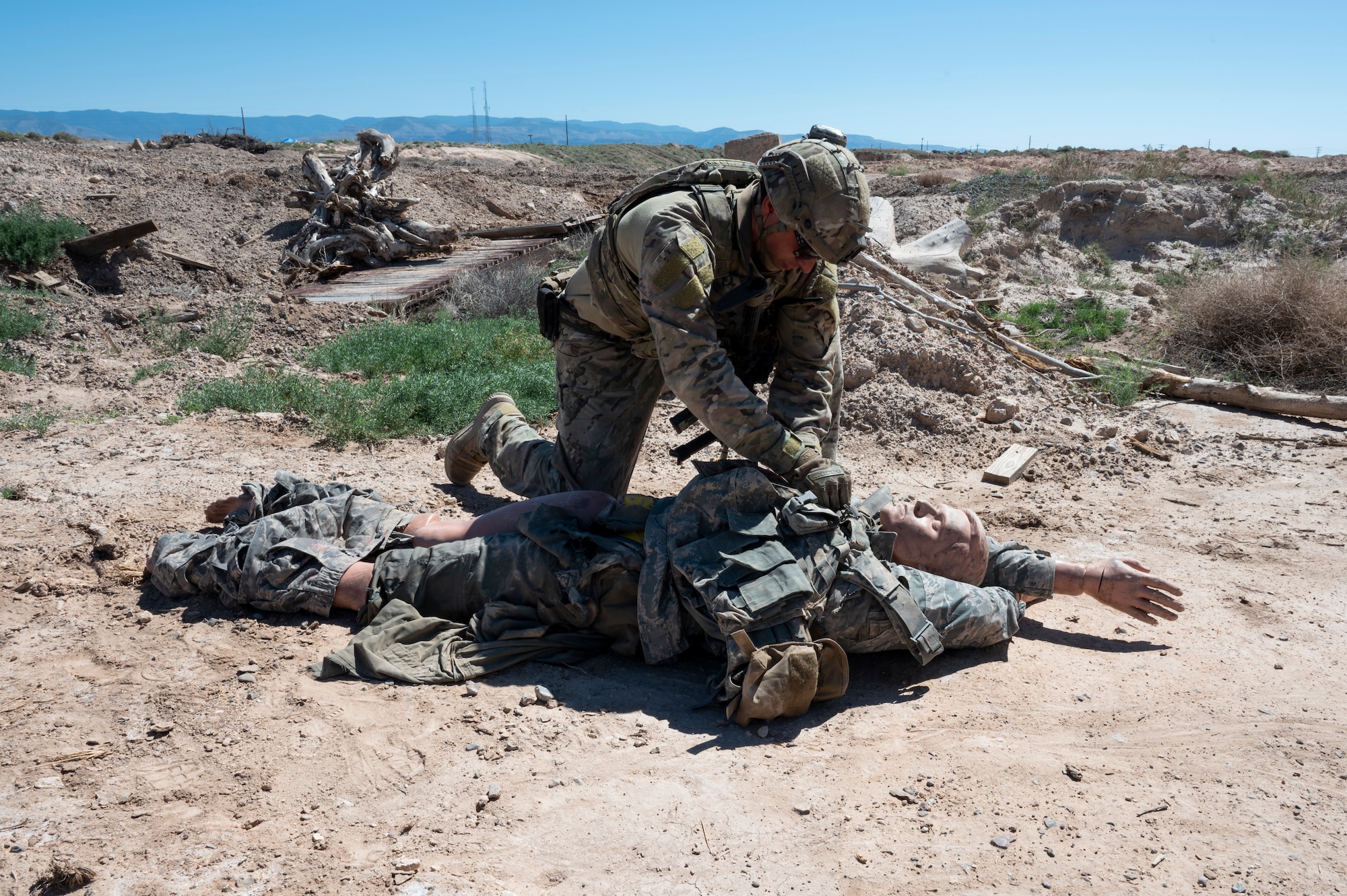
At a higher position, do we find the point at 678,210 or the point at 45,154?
the point at 45,154

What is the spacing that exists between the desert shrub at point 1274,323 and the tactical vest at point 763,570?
18.6 feet

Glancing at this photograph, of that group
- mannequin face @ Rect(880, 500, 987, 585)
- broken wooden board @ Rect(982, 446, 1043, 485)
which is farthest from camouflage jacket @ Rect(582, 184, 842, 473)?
broken wooden board @ Rect(982, 446, 1043, 485)

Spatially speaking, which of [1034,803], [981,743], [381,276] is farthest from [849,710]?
[381,276]

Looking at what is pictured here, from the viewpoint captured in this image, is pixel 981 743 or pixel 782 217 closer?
pixel 981 743

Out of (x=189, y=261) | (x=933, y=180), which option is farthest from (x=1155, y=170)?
(x=189, y=261)

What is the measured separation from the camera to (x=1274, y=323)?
7.17 metres

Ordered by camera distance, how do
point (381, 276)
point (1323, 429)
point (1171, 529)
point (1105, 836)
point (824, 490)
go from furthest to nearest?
point (381, 276) < point (1323, 429) < point (1171, 529) < point (824, 490) < point (1105, 836)

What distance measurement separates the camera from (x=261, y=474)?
4387 mm

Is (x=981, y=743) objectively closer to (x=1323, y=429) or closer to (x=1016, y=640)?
(x=1016, y=640)

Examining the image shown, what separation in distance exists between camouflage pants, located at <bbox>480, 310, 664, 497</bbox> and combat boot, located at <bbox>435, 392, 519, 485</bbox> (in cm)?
53

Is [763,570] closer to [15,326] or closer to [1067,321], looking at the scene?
[15,326]

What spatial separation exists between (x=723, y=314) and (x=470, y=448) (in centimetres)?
174

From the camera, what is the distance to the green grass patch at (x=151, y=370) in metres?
6.12

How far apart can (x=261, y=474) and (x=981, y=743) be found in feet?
11.8
